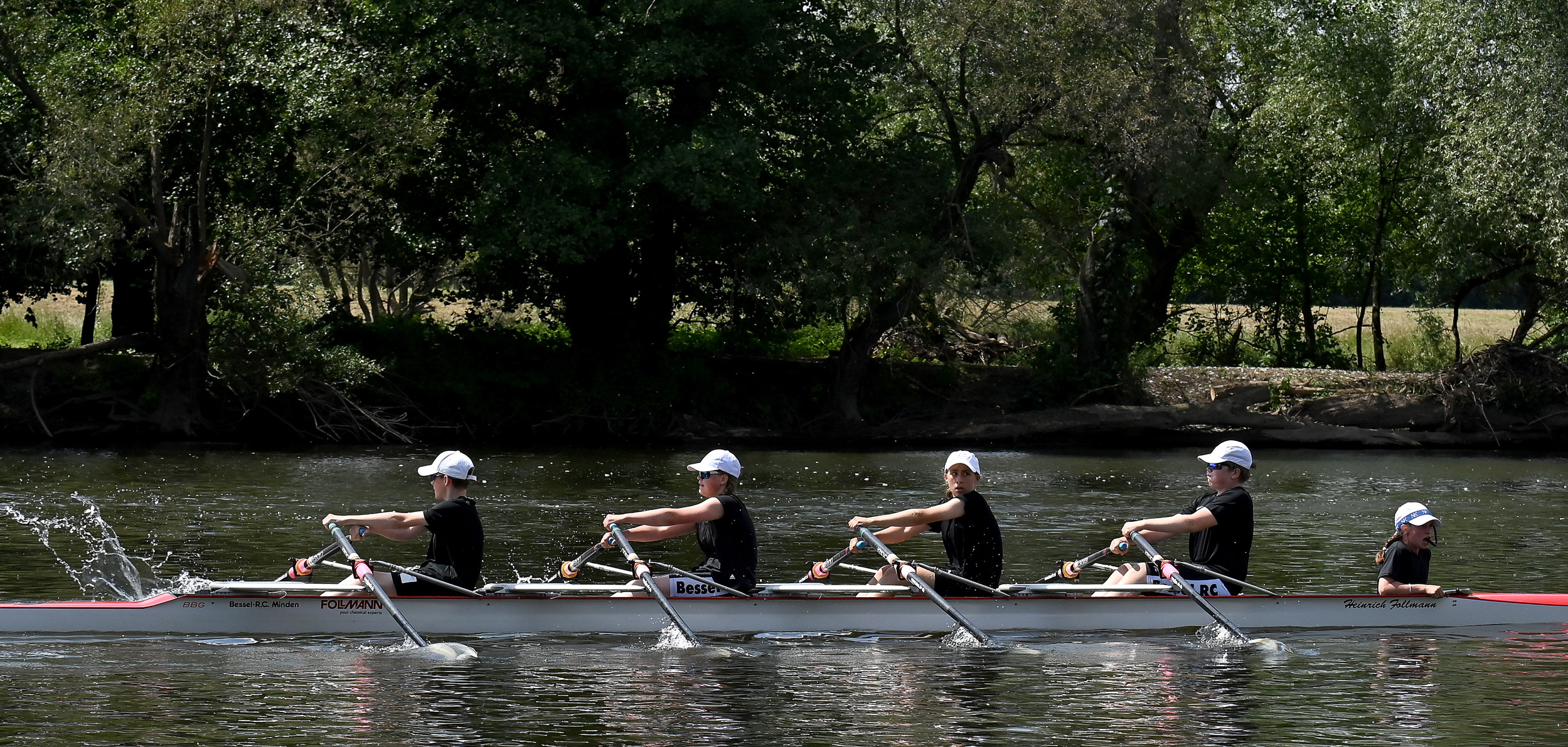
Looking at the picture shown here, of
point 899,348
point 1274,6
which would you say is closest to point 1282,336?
point 1274,6

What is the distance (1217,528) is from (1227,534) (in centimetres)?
10

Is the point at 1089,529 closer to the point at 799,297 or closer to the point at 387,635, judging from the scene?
the point at 387,635

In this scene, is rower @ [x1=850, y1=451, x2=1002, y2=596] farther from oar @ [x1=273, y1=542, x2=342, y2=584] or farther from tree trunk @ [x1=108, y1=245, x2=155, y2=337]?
tree trunk @ [x1=108, y1=245, x2=155, y2=337]

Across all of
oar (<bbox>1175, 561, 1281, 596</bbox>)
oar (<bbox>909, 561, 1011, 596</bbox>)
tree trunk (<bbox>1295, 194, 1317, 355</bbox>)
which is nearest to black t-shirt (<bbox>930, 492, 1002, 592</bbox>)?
oar (<bbox>909, 561, 1011, 596</bbox>)

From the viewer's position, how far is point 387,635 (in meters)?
13.0

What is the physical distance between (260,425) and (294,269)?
5.12m

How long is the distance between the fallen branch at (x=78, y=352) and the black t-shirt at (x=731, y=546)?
23051 mm

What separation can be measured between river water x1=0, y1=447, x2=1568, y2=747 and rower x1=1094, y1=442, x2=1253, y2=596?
559 millimetres

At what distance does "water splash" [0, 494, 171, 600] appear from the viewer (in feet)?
44.0

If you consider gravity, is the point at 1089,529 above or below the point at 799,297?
below

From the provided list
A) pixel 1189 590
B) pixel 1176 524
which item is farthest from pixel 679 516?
pixel 1189 590

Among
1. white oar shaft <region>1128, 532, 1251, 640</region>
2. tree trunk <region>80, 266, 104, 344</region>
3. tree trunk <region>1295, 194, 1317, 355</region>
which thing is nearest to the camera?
white oar shaft <region>1128, 532, 1251, 640</region>

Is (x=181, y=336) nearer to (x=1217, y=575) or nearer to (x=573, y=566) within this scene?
(x=573, y=566)

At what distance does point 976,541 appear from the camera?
13.7 m
